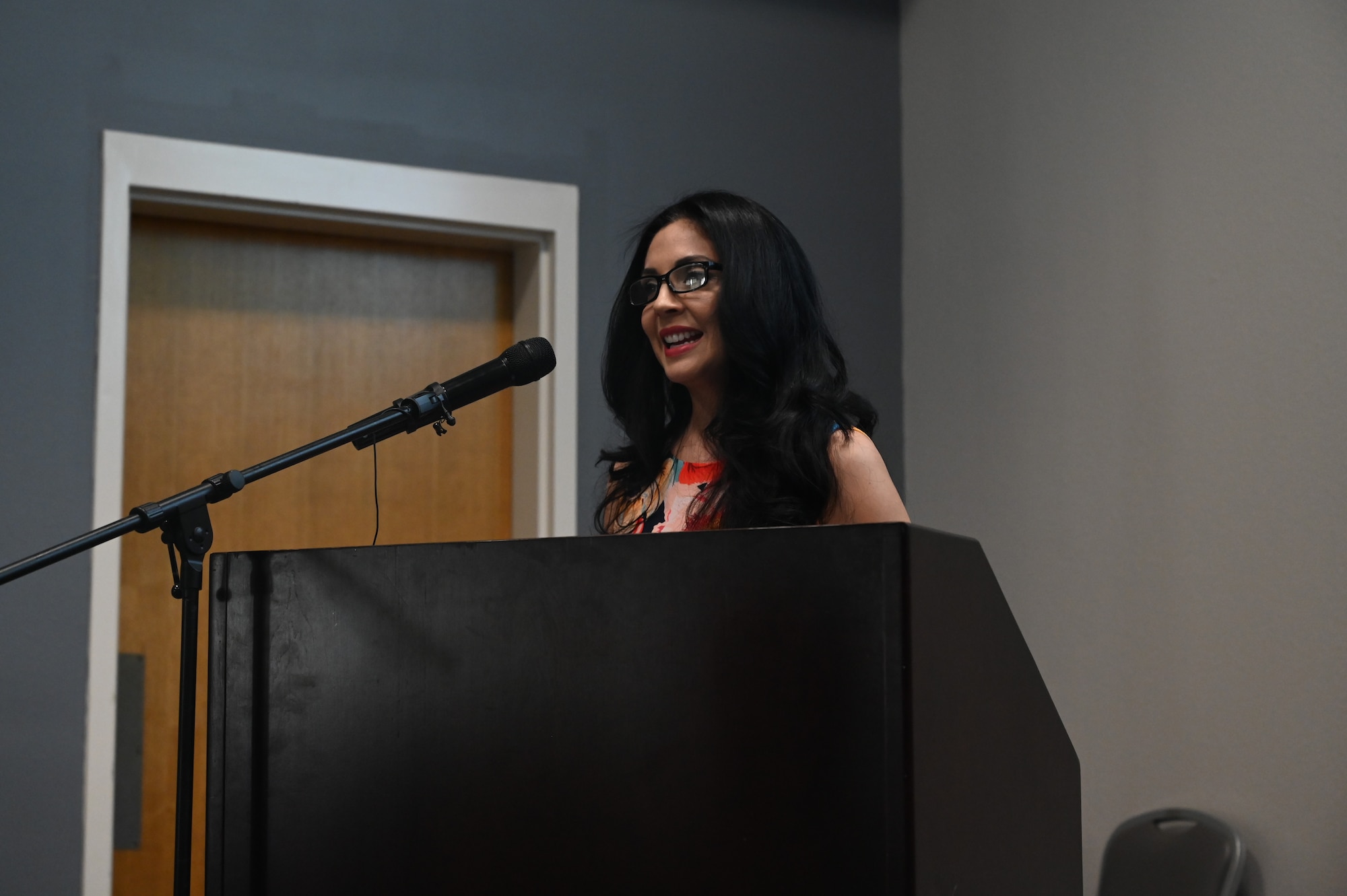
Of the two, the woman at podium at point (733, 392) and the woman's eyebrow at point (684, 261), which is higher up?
the woman's eyebrow at point (684, 261)

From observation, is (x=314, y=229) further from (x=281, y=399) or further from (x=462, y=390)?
(x=462, y=390)

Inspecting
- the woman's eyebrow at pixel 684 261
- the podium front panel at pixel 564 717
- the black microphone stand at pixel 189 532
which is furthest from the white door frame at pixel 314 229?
the podium front panel at pixel 564 717

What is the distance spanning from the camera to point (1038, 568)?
2750 millimetres

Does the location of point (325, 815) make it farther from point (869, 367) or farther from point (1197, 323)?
point (869, 367)

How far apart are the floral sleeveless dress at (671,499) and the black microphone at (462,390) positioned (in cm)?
28

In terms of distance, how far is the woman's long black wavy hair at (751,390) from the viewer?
1.41m

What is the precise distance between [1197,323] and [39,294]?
227cm

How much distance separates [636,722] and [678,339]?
2.63 feet

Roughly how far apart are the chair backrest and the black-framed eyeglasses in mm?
1439

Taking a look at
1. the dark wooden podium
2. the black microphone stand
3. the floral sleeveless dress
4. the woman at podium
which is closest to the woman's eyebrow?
the woman at podium

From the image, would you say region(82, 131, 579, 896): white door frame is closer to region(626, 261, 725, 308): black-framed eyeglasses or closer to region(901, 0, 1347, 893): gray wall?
region(901, 0, 1347, 893): gray wall

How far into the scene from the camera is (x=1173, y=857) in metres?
2.26

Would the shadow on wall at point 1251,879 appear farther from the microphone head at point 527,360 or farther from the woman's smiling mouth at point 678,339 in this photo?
the microphone head at point 527,360

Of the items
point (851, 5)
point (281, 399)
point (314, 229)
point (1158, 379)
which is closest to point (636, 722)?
point (1158, 379)
